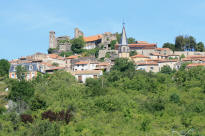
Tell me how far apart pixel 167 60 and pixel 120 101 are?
72.9ft

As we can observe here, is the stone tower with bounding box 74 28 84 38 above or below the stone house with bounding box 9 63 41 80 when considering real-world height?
above

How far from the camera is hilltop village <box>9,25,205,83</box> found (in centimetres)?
6638

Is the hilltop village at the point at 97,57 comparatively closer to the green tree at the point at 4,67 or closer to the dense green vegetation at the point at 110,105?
the green tree at the point at 4,67

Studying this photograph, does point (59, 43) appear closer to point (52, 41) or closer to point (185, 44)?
point (52, 41)

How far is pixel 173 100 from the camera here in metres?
50.6

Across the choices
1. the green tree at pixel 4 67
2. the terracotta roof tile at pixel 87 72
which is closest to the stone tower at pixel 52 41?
the green tree at pixel 4 67

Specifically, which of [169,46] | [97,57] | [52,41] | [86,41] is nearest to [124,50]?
[97,57]

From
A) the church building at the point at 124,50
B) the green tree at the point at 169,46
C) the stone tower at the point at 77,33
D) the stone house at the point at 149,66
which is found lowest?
the stone house at the point at 149,66

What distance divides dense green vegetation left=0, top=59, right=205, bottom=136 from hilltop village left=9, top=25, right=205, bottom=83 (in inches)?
209

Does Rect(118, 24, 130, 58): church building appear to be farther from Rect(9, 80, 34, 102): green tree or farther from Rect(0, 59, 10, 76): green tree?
Rect(9, 80, 34, 102): green tree

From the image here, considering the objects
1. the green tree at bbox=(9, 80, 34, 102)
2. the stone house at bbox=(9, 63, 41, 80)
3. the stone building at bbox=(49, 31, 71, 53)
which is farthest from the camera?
the stone building at bbox=(49, 31, 71, 53)

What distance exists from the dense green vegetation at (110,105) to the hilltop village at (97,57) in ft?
17.4

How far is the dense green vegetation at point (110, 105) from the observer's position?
1645 inches

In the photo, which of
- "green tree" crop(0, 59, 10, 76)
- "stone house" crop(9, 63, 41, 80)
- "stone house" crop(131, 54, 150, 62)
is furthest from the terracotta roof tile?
"green tree" crop(0, 59, 10, 76)
